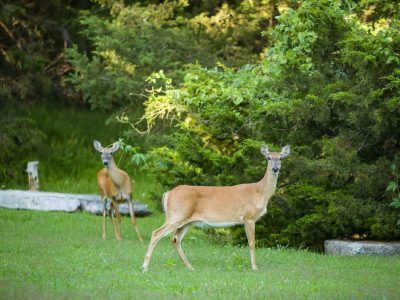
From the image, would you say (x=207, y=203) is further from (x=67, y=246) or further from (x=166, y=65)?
(x=166, y=65)

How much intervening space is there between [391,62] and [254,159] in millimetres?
2531

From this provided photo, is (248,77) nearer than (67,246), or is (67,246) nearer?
(67,246)

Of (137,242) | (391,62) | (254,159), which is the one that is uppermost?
(391,62)

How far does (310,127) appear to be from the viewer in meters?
14.6

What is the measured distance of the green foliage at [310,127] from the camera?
13453 millimetres

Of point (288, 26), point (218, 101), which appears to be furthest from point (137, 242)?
point (288, 26)

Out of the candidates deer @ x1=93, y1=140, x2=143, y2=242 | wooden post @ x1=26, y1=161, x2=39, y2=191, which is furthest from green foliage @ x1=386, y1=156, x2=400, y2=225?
wooden post @ x1=26, y1=161, x2=39, y2=191

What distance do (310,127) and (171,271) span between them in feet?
13.6

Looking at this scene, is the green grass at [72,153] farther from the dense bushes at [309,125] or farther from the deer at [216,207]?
the deer at [216,207]

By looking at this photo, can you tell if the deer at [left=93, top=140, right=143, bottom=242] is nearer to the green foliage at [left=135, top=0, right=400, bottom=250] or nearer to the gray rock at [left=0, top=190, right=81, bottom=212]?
the green foliage at [left=135, top=0, right=400, bottom=250]

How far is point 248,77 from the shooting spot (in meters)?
15.3

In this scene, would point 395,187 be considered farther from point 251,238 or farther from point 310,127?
point 251,238

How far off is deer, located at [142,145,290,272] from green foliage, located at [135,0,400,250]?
151cm

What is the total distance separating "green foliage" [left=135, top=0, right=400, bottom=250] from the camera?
13453 millimetres
